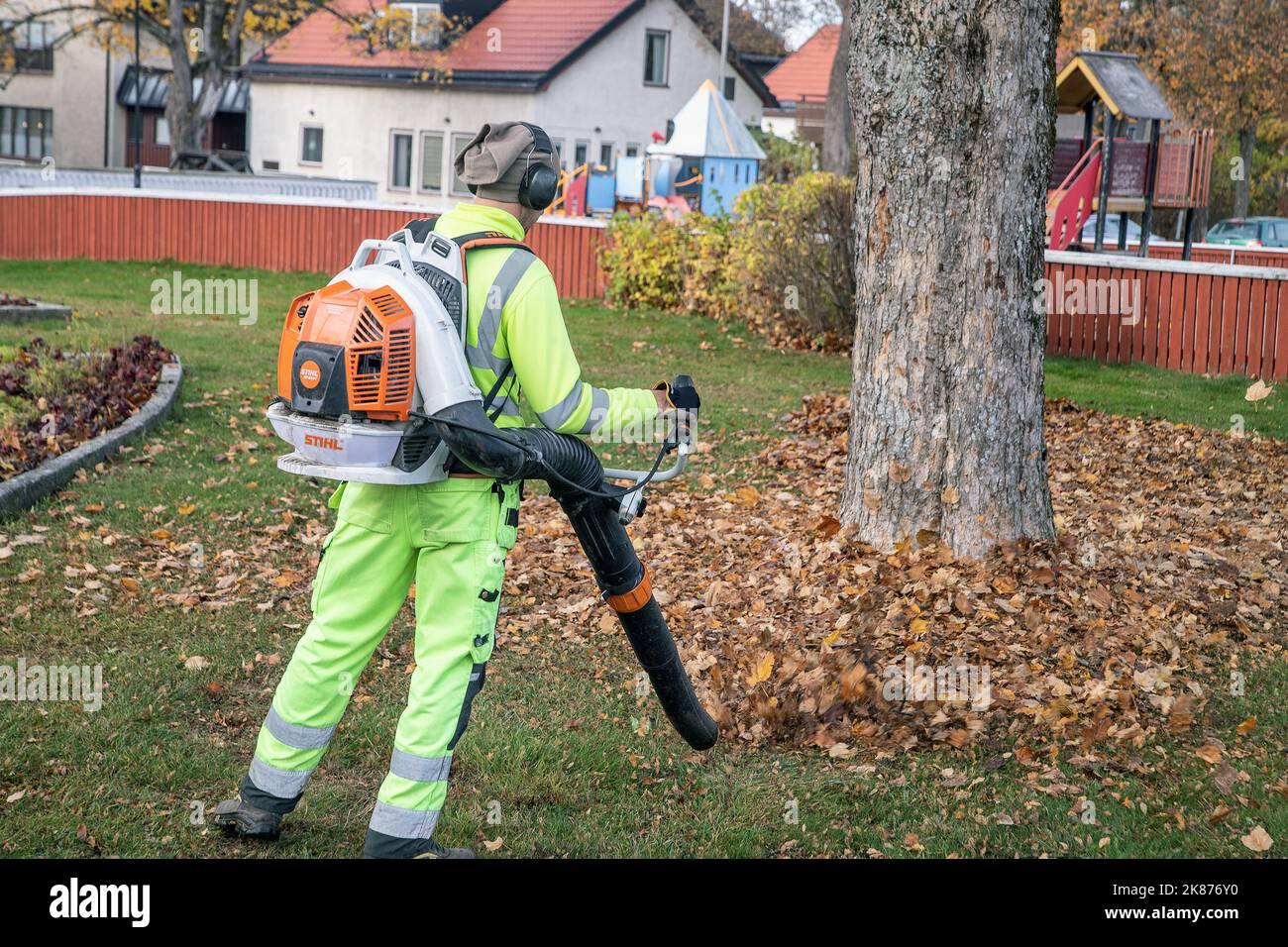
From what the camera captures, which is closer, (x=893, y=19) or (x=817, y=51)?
(x=893, y=19)

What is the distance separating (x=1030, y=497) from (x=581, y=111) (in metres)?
35.8

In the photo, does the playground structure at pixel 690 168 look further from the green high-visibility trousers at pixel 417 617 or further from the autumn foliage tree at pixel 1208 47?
the green high-visibility trousers at pixel 417 617

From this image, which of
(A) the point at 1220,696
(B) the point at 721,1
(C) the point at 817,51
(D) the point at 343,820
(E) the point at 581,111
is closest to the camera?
(D) the point at 343,820

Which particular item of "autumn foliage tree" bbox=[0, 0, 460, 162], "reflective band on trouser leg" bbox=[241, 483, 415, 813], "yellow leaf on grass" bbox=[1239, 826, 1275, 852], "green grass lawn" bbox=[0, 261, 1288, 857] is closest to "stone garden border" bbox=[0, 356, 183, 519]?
"green grass lawn" bbox=[0, 261, 1288, 857]

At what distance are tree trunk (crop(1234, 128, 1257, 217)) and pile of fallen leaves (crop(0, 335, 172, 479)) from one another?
28.8 m

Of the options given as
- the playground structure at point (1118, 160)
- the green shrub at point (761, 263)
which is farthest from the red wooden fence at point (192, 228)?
the playground structure at point (1118, 160)

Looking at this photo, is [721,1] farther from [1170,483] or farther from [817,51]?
[1170,483]

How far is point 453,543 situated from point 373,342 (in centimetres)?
62

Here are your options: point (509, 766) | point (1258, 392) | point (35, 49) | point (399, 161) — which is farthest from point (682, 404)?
point (35, 49)


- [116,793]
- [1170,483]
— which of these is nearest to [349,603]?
[116,793]

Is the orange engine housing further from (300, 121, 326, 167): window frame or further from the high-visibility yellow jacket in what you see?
(300, 121, 326, 167): window frame

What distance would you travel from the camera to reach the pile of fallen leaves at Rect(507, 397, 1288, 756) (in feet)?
18.5
